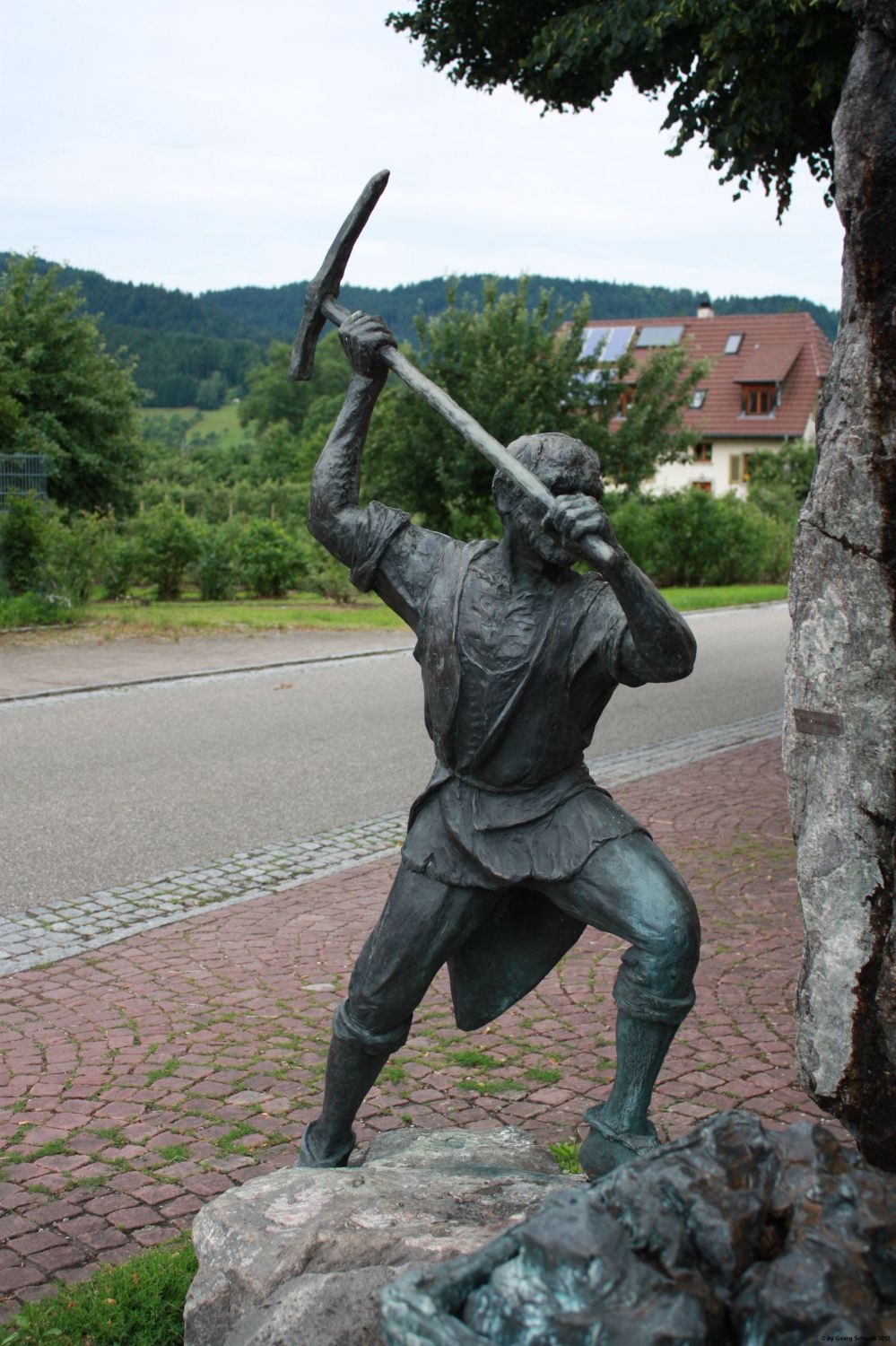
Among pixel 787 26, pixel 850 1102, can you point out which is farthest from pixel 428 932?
pixel 787 26

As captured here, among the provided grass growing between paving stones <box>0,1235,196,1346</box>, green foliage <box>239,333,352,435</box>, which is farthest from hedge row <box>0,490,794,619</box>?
green foliage <box>239,333,352,435</box>

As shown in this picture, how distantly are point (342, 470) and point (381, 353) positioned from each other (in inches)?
12.7

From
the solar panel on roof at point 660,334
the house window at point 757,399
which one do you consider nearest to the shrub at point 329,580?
the house window at point 757,399

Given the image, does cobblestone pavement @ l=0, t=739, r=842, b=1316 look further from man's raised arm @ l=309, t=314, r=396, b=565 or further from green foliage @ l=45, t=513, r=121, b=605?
green foliage @ l=45, t=513, r=121, b=605

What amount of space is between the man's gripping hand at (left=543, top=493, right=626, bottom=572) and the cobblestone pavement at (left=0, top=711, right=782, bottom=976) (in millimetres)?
3871

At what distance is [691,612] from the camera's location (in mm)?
22969

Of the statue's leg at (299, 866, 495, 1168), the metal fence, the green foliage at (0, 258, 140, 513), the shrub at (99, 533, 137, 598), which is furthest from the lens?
the green foliage at (0, 258, 140, 513)

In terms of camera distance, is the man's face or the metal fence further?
the metal fence

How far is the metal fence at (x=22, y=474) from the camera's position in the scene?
19719 mm

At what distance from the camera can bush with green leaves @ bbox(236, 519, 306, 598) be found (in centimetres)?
2339

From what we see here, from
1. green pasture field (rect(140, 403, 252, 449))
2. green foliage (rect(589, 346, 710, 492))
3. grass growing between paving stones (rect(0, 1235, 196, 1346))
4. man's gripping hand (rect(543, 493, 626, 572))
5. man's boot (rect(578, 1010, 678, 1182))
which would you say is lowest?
grass growing between paving stones (rect(0, 1235, 196, 1346))

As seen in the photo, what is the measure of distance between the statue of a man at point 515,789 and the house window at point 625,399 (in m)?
22.8

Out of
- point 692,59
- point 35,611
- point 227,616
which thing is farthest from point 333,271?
point 227,616

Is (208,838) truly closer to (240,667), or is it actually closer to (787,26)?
(787,26)
